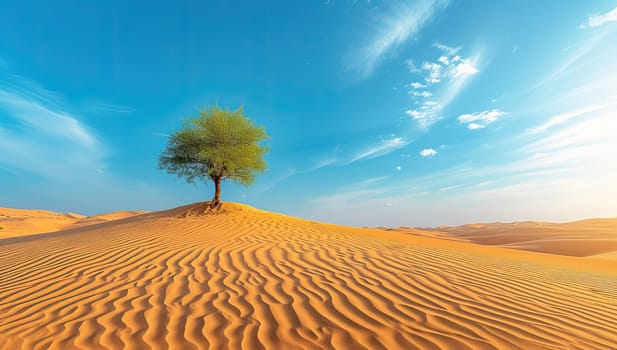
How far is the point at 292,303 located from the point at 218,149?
1205cm

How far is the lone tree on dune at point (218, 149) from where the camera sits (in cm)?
1448

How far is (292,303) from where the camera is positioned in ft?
11.6

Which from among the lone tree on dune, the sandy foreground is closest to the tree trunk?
the lone tree on dune

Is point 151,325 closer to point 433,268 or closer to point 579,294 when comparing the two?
point 433,268

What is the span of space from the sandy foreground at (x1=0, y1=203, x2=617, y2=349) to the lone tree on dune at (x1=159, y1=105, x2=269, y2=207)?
832 centimetres

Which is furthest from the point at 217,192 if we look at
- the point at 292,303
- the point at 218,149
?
the point at 292,303

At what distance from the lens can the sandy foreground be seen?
9.17 feet

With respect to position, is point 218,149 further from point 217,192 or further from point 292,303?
point 292,303

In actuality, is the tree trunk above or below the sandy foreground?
above

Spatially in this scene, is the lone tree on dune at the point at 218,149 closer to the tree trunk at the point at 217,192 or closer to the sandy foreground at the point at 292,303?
the tree trunk at the point at 217,192

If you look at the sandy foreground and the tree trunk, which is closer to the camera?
the sandy foreground

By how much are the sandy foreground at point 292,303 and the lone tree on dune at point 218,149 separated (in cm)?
832

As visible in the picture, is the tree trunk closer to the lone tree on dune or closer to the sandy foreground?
the lone tree on dune

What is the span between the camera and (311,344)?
265 centimetres
